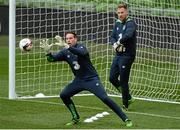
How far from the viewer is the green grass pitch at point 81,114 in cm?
1207

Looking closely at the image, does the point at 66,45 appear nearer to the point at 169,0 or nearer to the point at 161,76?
the point at 169,0

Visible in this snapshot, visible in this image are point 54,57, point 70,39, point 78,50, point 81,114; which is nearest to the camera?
point 78,50

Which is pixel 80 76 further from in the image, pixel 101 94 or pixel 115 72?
pixel 115 72

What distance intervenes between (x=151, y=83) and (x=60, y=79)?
2.34 m

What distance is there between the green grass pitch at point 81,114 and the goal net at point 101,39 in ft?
5.26

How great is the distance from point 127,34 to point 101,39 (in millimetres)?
5516

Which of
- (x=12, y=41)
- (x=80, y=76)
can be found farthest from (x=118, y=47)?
(x=12, y=41)

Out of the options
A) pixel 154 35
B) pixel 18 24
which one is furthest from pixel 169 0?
pixel 18 24

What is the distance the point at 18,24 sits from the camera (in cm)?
1906

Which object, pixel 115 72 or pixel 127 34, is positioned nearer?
pixel 127 34

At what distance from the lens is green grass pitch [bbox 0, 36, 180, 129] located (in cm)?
1207

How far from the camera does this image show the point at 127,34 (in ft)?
44.9

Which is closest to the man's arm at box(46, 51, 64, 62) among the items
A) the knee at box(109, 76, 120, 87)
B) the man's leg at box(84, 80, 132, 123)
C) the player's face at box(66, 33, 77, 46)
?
the player's face at box(66, 33, 77, 46)

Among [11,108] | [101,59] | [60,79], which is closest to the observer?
[11,108]
